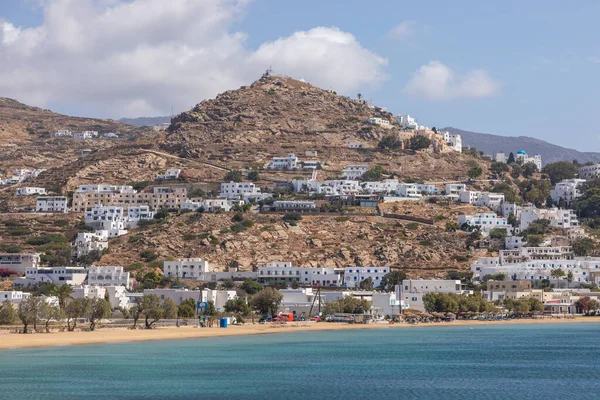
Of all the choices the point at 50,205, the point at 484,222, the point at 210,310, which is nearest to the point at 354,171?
the point at 484,222

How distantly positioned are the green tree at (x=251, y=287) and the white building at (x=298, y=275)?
3.02 meters

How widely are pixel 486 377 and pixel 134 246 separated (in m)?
70.4

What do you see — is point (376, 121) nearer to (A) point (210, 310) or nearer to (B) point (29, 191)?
(B) point (29, 191)

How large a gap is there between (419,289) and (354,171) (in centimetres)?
4678

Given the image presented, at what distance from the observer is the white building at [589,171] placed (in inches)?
6421

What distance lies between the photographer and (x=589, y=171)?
543 ft

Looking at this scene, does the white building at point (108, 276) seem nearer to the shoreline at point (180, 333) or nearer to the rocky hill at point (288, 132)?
the shoreline at point (180, 333)

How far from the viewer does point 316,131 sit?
163m

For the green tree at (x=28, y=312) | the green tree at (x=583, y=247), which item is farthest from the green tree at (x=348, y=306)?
the green tree at (x=583, y=247)

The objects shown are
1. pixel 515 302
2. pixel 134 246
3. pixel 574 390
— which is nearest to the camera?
pixel 574 390

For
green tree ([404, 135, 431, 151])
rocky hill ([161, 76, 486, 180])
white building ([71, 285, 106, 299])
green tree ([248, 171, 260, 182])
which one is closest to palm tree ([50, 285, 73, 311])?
white building ([71, 285, 106, 299])

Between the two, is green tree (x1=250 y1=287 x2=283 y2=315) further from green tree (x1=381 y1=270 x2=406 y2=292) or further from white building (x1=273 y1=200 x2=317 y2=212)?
white building (x1=273 y1=200 x2=317 y2=212)

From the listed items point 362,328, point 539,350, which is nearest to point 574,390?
point 539,350

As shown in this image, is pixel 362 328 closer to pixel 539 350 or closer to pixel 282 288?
pixel 282 288
